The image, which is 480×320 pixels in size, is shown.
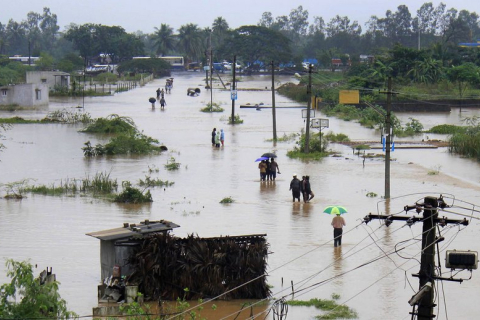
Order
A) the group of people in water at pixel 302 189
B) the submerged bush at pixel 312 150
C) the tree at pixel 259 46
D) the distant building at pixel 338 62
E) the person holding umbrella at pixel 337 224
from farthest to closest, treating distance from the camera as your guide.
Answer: the distant building at pixel 338 62 < the tree at pixel 259 46 < the submerged bush at pixel 312 150 < the group of people in water at pixel 302 189 < the person holding umbrella at pixel 337 224

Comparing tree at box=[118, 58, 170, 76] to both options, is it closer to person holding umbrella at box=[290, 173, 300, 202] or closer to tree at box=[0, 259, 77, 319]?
person holding umbrella at box=[290, 173, 300, 202]

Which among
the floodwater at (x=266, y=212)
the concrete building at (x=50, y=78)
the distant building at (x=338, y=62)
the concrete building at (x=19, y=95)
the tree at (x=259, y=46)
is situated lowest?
the floodwater at (x=266, y=212)

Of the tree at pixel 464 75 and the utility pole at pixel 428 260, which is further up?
the tree at pixel 464 75

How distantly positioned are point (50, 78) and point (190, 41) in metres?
72.1

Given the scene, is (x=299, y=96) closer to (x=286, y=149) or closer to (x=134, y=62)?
(x=286, y=149)

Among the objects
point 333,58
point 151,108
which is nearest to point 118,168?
point 151,108

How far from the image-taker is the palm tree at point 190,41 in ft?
505

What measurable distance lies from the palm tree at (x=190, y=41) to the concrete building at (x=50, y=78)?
68303 millimetres

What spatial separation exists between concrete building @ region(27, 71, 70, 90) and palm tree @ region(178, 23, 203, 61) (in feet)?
224

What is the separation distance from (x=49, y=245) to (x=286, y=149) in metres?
21.4

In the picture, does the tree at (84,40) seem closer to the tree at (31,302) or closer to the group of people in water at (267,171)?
the group of people in water at (267,171)

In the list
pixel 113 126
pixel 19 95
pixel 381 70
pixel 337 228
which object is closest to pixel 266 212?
pixel 337 228

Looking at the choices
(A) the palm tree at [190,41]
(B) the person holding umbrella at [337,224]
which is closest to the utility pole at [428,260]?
(B) the person holding umbrella at [337,224]

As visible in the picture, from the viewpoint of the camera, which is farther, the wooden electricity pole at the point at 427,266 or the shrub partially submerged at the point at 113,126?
the shrub partially submerged at the point at 113,126
